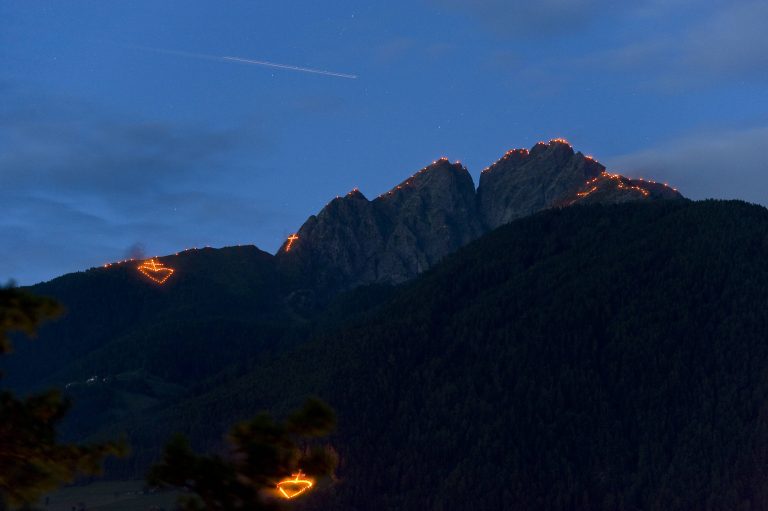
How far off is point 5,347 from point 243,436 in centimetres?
824

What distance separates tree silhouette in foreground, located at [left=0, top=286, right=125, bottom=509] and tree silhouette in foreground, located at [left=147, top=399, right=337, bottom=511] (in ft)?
6.33

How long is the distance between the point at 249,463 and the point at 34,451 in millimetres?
6795

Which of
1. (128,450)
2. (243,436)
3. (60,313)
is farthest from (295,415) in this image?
(60,313)

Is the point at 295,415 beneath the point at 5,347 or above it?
beneath

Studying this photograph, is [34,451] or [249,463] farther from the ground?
[34,451]

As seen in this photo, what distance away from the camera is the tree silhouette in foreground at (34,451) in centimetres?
3750

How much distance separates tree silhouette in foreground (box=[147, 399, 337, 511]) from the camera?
39.2m

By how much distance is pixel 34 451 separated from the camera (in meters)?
38.7

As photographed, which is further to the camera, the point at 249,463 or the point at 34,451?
the point at 249,463

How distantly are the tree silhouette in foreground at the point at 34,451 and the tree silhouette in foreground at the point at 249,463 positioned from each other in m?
1.93

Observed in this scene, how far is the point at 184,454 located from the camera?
39.3 metres

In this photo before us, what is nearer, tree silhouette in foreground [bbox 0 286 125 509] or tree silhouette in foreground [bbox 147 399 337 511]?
tree silhouette in foreground [bbox 0 286 125 509]

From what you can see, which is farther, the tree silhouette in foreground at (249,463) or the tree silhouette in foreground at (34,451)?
the tree silhouette in foreground at (249,463)

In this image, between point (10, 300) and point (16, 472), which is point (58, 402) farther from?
point (10, 300)
